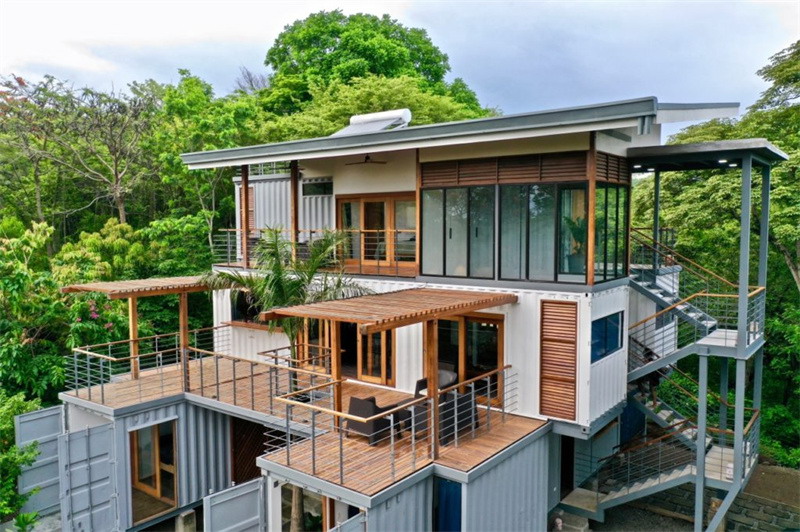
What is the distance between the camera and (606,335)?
35.4 feet

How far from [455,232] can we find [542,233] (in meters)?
1.84

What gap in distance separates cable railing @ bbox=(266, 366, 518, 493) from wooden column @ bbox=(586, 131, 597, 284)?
241 cm

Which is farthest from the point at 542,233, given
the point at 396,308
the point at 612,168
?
the point at 396,308

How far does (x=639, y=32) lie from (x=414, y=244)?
11.1 m

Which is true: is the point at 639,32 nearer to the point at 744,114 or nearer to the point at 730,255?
the point at 744,114

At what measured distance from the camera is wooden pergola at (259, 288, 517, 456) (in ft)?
26.3

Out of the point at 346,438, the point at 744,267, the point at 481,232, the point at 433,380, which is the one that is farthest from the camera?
the point at 481,232

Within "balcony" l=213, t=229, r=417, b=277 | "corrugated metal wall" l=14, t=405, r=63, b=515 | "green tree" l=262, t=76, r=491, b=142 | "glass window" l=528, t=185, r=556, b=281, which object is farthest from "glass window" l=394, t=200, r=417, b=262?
"green tree" l=262, t=76, r=491, b=142

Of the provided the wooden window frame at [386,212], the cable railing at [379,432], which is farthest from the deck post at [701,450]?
the wooden window frame at [386,212]

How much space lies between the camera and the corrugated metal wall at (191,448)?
11.4 meters

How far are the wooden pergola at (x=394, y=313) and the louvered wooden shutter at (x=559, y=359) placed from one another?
0.87 metres

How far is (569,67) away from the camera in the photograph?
28453mm

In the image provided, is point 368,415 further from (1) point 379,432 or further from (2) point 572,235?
(2) point 572,235

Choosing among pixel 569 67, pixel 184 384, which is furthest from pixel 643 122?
pixel 569 67
